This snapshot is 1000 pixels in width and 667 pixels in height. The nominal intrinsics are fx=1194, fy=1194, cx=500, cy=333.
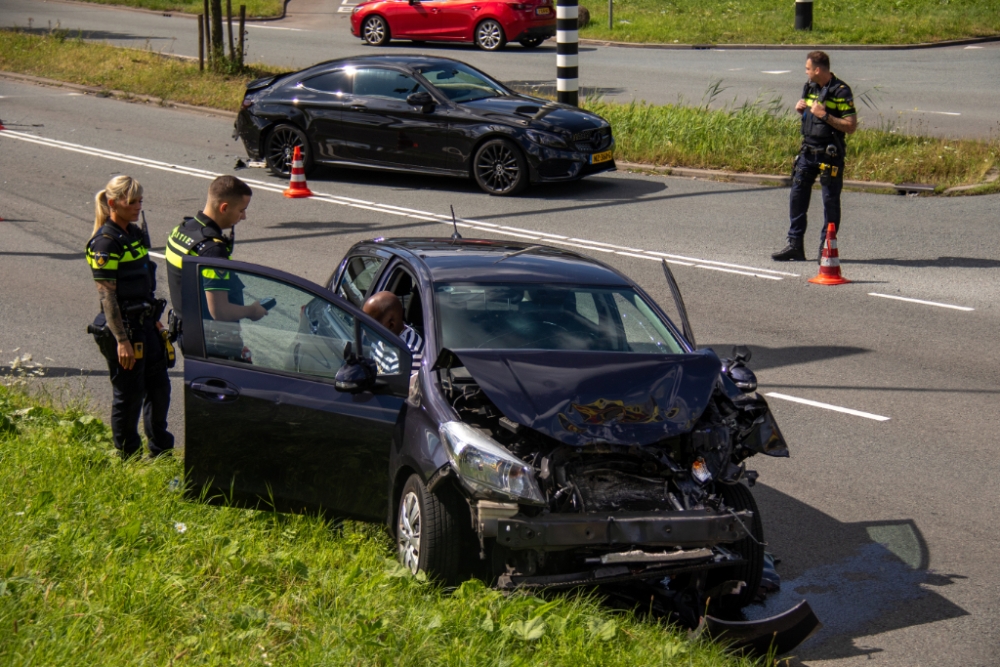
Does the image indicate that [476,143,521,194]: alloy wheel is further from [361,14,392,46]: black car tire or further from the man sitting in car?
[361,14,392,46]: black car tire

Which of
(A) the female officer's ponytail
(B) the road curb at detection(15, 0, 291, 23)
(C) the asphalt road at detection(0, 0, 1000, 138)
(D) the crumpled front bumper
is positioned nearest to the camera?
(D) the crumpled front bumper

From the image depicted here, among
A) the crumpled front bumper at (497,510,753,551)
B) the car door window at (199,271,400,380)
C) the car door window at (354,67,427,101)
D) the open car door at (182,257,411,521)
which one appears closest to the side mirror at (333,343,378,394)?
the open car door at (182,257,411,521)

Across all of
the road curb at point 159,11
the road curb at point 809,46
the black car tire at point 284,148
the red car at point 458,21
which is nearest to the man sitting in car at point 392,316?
the black car tire at point 284,148

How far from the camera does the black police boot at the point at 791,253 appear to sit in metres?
12.6

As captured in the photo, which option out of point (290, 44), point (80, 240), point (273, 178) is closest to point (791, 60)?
point (290, 44)

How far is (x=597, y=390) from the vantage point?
17.3 ft

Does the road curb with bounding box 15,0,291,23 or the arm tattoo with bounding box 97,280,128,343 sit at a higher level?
the road curb with bounding box 15,0,291,23

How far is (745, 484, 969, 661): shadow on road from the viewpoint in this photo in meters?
5.42

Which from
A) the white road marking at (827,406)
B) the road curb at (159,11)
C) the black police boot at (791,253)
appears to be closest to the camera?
the white road marking at (827,406)

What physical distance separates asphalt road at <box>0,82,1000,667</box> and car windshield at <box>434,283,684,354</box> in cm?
131

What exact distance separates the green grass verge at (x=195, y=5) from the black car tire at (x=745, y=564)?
34.6 metres

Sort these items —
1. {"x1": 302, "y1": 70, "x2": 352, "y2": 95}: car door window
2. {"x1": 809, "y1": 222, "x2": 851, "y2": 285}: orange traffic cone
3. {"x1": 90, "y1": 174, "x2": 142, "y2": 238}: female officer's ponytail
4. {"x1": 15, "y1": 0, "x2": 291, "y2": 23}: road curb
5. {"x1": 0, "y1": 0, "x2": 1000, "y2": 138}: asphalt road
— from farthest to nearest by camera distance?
→ {"x1": 15, "y1": 0, "x2": 291, "y2": 23}: road curb → {"x1": 0, "y1": 0, "x2": 1000, "y2": 138}: asphalt road → {"x1": 302, "y1": 70, "x2": 352, "y2": 95}: car door window → {"x1": 809, "y1": 222, "x2": 851, "y2": 285}: orange traffic cone → {"x1": 90, "y1": 174, "x2": 142, "y2": 238}: female officer's ponytail

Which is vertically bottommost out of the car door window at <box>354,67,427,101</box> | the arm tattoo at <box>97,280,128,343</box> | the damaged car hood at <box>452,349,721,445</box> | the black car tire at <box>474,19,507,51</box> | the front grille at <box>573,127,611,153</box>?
the damaged car hood at <box>452,349,721,445</box>

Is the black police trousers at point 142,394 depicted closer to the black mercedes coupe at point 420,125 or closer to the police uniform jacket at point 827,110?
the police uniform jacket at point 827,110
